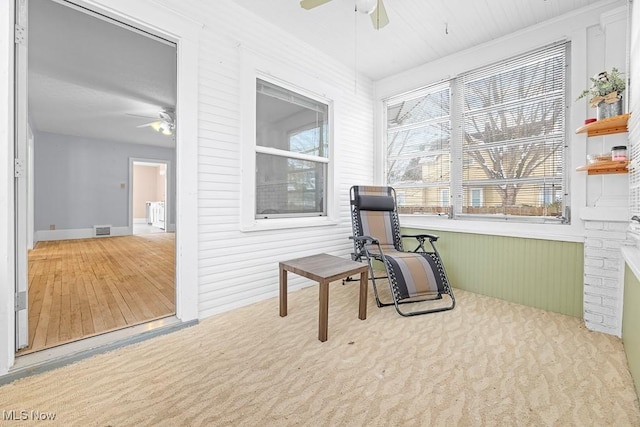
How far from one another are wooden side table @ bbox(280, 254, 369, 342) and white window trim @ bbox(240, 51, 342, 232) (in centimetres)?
58

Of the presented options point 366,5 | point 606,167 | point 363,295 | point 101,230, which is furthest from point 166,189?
point 606,167

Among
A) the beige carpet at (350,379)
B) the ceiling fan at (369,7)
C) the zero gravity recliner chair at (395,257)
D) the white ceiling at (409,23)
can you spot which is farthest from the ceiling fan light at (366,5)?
the beige carpet at (350,379)

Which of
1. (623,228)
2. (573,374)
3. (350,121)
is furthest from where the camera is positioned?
(350,121)

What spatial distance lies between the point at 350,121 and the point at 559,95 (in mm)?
2181

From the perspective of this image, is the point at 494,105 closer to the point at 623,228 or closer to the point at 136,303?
the point at 623,228

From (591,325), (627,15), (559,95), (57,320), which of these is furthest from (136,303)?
(627,15)

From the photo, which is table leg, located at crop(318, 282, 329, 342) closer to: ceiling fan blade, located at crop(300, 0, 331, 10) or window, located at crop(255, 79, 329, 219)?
window, located at crop(255, 79, 329, 219)

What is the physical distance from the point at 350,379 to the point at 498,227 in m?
2.30

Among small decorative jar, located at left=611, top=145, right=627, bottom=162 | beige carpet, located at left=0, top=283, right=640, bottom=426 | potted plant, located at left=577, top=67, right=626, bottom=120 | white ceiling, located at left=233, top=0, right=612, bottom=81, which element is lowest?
beige carpet, located at left=0, top=283, right=640, bottom=426

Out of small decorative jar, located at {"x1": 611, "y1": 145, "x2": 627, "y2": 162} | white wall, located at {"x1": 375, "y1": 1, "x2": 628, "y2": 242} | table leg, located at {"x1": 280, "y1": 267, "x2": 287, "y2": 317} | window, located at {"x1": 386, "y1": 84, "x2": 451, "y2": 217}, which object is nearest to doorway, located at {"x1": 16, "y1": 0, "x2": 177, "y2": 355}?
table leg, located at {"x1": 280, "y1": 267, "x2": 287, "y2": 317}

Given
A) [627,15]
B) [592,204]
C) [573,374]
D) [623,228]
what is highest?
[627,15]

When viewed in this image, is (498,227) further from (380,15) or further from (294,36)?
(294,36)

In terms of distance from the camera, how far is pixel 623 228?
7.05ft

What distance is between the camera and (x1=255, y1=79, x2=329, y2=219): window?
2.87 metres
